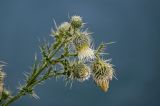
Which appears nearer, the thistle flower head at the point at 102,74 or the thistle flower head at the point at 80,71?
the thistle flower head at the point at 80,71

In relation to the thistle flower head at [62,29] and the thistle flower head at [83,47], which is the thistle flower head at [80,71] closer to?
the thistle flower head at [83,47]

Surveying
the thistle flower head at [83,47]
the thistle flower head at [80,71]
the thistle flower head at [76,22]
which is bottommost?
the thistle flower head at [80,71]

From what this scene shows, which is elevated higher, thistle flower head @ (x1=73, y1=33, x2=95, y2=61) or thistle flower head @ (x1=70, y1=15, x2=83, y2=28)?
thistle flower head @ (x1=70, y1=15, x2=83, y2=28)

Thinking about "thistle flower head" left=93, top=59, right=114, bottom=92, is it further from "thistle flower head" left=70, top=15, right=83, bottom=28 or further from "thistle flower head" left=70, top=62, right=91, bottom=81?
"thistle flower head" left=70, top=15, right=83, bottom=28

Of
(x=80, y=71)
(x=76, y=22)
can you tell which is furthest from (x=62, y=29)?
(x=80, y=71)

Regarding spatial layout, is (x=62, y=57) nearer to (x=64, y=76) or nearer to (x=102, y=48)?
(x=64, y=76)

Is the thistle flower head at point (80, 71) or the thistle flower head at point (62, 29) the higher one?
the thistle flower head at point (62, 29)

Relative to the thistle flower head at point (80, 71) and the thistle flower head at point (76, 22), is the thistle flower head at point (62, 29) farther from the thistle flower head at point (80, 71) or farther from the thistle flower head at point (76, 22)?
the thistle flower head at point (80, 71)
